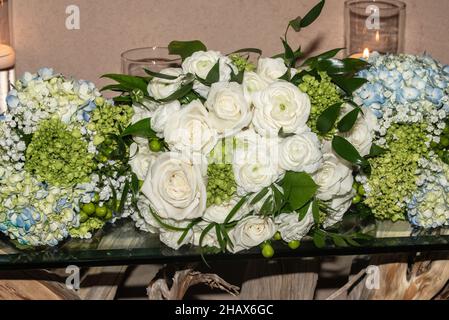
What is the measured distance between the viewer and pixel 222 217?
49.7 inches

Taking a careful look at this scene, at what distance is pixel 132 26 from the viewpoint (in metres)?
1.77

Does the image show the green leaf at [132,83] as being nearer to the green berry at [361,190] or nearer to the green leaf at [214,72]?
the green leaf at [214,72]

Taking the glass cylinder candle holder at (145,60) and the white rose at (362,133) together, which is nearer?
the white rose at (362,133)

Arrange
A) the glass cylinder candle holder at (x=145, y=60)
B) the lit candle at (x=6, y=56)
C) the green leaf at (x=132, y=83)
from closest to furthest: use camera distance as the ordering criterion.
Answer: the green leaf at (x=132, y=83) < the glass cylinder candle holder at (x=145, y=60) < the lit candle at (x=6, y=56)

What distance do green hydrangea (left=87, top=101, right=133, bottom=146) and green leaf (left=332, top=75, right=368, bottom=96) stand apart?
366mm

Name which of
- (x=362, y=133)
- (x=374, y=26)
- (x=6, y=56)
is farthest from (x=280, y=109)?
(x=6, y=56)

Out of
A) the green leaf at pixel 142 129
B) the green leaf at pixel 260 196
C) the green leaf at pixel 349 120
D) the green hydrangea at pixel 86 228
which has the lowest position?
the green hydrangea at pixel 86 228

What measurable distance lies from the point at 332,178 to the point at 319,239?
113mm

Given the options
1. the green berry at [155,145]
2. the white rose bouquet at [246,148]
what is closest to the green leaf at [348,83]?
the white rose bouquet at [246,148]

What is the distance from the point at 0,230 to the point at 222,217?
0.40 meters

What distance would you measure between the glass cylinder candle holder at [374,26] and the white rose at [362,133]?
0.47 m

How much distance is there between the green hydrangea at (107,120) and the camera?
131 centimetres

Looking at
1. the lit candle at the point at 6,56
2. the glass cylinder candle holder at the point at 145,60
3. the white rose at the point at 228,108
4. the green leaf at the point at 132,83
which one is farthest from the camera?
the lit candle at the point at 6,56
